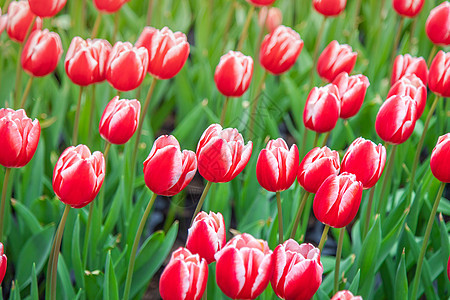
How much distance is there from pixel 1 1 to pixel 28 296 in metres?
1.19

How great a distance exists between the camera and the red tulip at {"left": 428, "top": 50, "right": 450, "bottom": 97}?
4.39 feet

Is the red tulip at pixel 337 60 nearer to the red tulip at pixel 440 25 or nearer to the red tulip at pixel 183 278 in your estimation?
the red tulip at pixel 440 25

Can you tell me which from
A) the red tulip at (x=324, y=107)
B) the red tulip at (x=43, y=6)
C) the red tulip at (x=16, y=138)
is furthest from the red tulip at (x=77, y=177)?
the red tulip at (x=43, y=6)

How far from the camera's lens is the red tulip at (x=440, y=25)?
1.56 metres

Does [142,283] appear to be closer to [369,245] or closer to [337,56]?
[369,245]

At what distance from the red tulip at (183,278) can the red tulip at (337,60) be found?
30.6 inches

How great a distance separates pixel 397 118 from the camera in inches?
47.6

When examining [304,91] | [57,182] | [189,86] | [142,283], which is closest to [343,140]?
[304,91]

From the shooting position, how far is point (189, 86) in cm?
213

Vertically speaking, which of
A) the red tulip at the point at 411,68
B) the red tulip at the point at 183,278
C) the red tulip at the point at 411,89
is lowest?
the red tulip at the point at 183,278

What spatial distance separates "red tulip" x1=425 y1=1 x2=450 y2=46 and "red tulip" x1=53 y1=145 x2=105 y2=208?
946mm

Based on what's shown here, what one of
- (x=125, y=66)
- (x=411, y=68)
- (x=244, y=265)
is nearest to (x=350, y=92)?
(x=411, y=68)

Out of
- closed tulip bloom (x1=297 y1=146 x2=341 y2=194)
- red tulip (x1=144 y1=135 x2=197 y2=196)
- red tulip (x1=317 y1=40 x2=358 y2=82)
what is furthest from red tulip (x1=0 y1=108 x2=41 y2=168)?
red tulip (x1=317 y1=40 x2=358 y2=82)

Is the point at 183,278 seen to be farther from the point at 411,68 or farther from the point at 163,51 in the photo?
the point at 411,68
